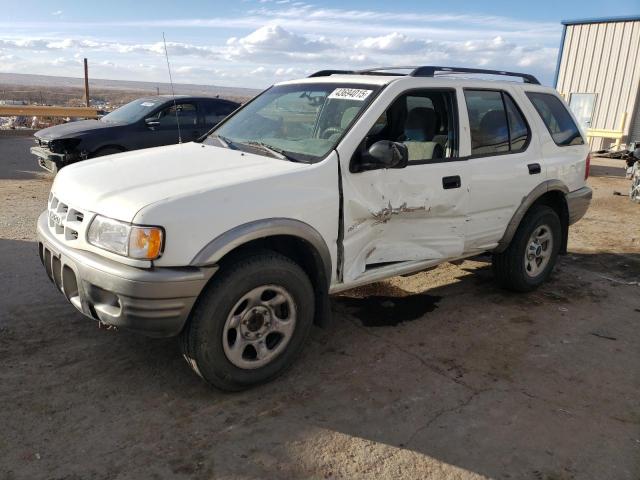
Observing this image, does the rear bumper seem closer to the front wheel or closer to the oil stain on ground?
the oil stain on ground

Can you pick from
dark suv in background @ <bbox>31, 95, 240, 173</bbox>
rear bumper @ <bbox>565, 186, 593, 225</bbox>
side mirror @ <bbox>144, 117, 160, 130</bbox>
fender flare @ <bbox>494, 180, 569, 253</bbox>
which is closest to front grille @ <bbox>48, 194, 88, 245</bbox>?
fender flare @ <bbox>494, 180, 569, 253</bbox>

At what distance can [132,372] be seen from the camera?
348 centimetres

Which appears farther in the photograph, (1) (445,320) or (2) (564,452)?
(1) (445,320)

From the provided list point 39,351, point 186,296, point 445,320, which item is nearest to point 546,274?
point 445,320

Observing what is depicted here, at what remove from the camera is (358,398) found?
3.32 metres

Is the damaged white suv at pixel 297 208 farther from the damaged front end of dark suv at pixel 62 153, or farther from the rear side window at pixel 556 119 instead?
the damaged front end of dark suv at pixel 62 153

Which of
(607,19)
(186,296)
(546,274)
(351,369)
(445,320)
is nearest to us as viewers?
(186,296)

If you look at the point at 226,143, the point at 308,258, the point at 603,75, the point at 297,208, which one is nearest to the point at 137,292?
the point at 297,208

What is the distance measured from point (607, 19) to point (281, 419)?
18.2 m

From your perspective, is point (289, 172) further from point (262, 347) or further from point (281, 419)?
point (281, 419)

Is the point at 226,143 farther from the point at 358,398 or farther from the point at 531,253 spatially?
the point at 531,253

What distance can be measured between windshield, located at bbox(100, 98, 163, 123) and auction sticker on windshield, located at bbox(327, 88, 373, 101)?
21.1 ft

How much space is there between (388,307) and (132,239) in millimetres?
2582

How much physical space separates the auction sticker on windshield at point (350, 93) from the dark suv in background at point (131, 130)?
540 centimetres
